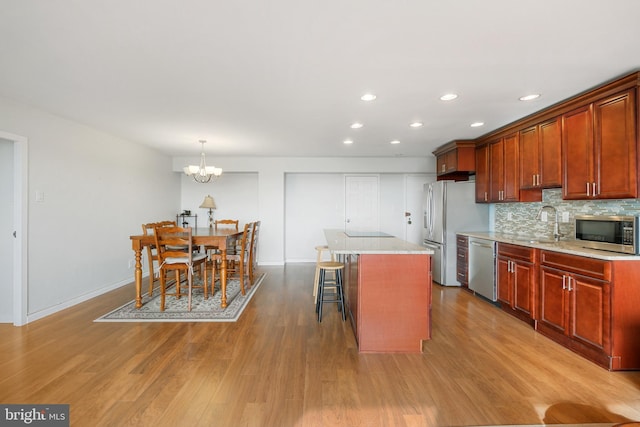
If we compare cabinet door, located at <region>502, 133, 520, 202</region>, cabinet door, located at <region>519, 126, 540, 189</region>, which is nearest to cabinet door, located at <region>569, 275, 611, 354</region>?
cabinet door, located at <region>519, 126, 540, 189</region>

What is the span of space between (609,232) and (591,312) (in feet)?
2.53

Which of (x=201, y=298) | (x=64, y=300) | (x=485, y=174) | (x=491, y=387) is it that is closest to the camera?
(x=491, y=387)

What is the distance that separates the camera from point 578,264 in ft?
8.31

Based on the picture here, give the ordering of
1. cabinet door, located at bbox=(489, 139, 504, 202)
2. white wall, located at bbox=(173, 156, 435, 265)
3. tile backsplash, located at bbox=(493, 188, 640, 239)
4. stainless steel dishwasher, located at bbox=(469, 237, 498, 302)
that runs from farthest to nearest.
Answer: white wall, located at bbox=(173, 156, 435, 265) < cabinet door, located at bbox=(489, 139, 504, 202) < stainless steel dishwasher, located at bbox=(469, 237, 498, 302) < tile backsplash, located at bbox=(493, 188, 640, 239)

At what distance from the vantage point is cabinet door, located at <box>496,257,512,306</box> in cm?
344

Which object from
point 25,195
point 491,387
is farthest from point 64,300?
point 491,387

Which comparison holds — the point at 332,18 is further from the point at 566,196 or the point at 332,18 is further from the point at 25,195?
the point at 25,195

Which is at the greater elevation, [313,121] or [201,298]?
[313,121]

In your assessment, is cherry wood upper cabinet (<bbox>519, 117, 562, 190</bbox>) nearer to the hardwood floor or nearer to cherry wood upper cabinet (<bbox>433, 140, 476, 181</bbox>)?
cherry wood upper cabinet (<bbox>433, 140, 476, 181</bbox>)

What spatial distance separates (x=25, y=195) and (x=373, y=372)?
12.5ft

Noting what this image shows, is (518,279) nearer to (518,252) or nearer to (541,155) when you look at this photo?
(518,252)

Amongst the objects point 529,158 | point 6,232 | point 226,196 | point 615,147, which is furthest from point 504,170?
point 6,232

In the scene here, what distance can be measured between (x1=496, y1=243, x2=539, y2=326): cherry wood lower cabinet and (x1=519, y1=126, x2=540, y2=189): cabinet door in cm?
81

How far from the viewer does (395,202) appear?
666 centimetres
